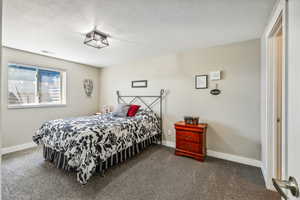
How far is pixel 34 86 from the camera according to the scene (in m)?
3.51

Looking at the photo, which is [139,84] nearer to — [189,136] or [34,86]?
[189,136]

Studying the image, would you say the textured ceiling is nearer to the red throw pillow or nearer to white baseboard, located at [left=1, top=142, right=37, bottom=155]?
the red throw pillow

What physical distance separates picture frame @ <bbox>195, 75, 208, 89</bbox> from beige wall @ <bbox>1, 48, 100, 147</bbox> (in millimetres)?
3474

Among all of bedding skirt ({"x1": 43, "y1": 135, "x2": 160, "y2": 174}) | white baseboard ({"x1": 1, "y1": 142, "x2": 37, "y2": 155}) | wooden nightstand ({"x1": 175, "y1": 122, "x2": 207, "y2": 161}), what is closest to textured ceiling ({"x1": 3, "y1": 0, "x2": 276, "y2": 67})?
wooden nightstand ({"x1": 175, "y1": 122, "x2": 207, "y2": 161})

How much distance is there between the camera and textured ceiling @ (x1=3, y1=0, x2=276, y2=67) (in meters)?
1.64

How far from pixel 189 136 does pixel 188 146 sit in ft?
0.71

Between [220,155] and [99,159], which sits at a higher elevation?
[99,159]

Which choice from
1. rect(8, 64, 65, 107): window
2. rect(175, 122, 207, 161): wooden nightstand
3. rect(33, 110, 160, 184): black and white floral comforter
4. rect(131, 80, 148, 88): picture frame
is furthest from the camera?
rect(131, 80, 148, 88): picture frame

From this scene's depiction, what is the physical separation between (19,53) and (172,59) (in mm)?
3581

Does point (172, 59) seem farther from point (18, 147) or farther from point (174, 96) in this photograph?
point (18, 147)

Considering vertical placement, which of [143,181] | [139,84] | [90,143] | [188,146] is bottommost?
[143,181]

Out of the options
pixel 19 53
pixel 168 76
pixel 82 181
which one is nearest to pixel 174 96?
pixel 168 76

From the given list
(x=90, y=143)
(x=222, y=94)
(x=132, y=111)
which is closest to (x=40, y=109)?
(x=132, y=111)

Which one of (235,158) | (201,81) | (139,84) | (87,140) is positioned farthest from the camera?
→ (139,84)
